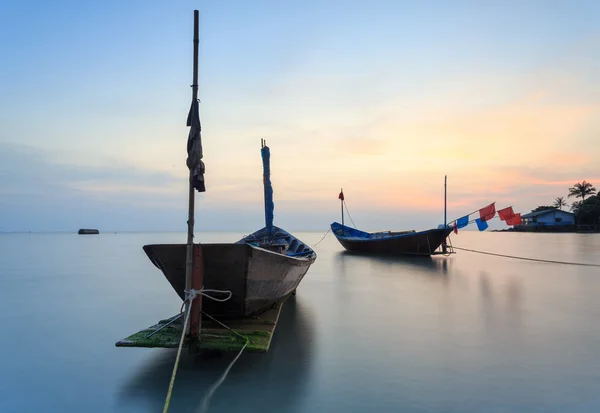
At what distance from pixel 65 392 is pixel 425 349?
4.90 m

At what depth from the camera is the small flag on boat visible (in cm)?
468

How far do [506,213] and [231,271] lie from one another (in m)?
16.0

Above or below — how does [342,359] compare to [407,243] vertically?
below

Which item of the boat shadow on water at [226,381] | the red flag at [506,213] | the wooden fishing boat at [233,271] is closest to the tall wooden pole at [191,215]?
the wooden fishing boat at [233,271]

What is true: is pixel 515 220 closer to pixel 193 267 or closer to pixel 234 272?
pixel 234 272

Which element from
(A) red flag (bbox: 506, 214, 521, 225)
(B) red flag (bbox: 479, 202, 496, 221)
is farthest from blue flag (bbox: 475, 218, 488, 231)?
(A) red flag (bbox: 506, 214, 521, 225)

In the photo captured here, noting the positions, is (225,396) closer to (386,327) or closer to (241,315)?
(241,315)

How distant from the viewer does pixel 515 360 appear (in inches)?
209

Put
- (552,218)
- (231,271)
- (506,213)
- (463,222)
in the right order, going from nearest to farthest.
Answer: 1. (231,271)
2. (506,213)
3. (463,222)
4. (552,218)

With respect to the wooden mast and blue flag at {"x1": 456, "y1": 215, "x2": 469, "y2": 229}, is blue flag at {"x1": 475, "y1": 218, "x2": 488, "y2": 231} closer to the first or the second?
blue flag at {"x1": 456, "y1": 215, "x2": 469, "y2": 229}

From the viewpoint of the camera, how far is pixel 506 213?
→ 17.3 m

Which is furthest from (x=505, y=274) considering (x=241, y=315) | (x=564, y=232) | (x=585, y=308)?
(x=564, y=232)

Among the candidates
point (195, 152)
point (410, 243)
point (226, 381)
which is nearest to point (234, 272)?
point (226, 381)

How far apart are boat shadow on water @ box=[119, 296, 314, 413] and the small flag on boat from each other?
2237mm
